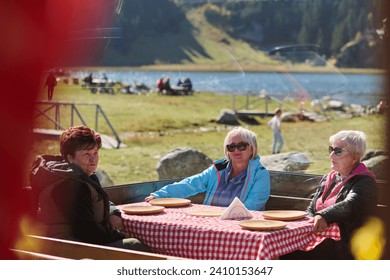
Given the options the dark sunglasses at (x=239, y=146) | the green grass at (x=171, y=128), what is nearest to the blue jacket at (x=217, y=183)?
the dark sunglasses at (x=239, y=146)

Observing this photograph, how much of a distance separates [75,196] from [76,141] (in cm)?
34

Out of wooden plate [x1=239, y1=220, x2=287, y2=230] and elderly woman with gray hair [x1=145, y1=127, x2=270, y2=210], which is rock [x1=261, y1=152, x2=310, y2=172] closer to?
elderly woman with gray hair [x1=145, y1=127, x2=270, y2=210]

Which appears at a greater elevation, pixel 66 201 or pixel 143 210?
pixel 66 201

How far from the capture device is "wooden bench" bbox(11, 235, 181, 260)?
324cm

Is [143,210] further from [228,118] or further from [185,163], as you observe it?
[228,118]

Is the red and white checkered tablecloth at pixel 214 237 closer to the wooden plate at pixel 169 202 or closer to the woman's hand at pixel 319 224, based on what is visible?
the woman's hand at pixel 319 224

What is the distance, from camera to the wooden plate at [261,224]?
365 centimetres

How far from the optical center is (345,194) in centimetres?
413

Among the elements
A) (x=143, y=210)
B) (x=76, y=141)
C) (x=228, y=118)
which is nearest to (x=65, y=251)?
(x=76, y=141)

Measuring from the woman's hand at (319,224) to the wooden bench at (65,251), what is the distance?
1174 mm

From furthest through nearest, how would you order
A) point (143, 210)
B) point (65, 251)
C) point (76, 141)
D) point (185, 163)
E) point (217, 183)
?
point (185, 163) < point (217, 183) < point (143, 210) < point (76, 141) < point (65, 251)

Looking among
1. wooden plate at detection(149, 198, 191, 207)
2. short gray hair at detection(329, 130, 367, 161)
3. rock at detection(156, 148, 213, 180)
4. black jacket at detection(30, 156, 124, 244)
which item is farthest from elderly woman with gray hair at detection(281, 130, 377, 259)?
rock at detection(156, 148, 213, 180)

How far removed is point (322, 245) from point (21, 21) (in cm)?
224

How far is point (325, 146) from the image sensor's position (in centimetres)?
2392
